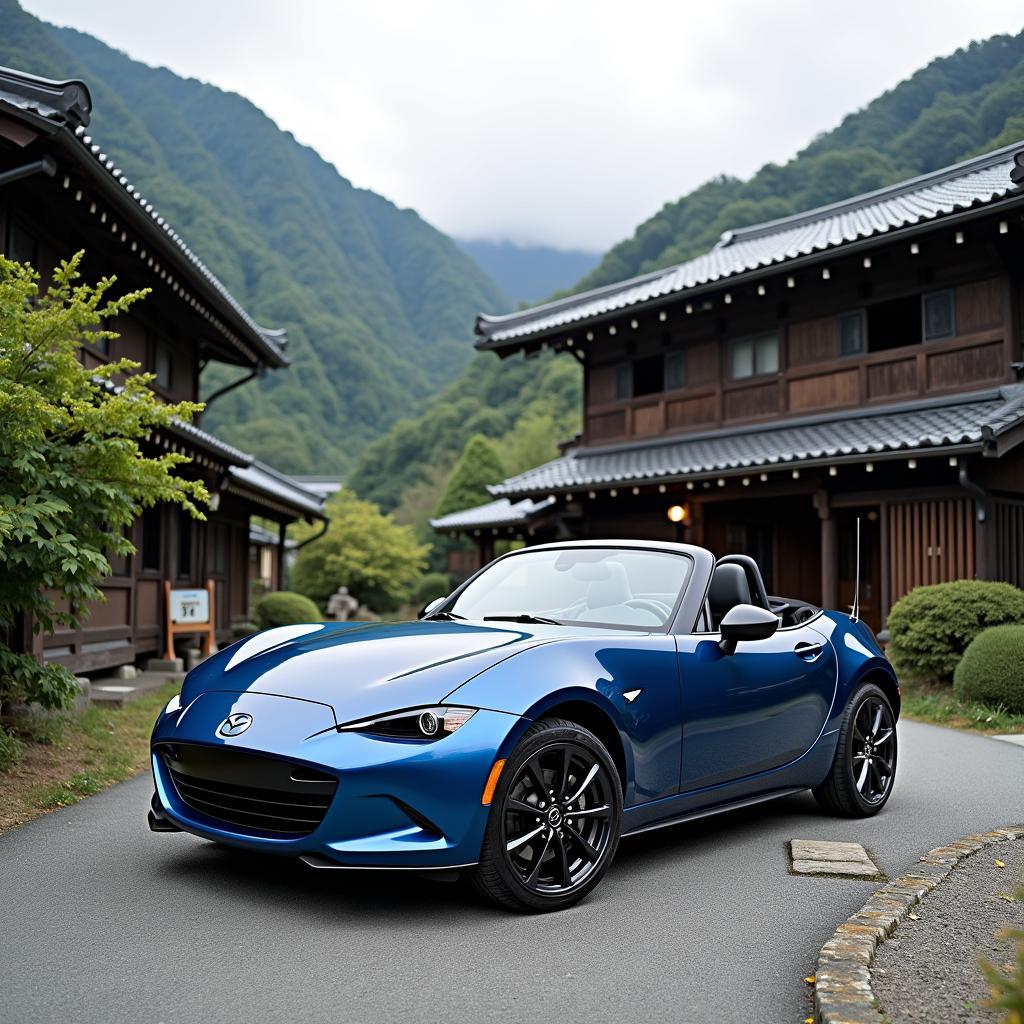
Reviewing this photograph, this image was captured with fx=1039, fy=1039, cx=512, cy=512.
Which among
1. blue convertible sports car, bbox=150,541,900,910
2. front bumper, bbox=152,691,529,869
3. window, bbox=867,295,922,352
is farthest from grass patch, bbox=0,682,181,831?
window, bbox=867,295,922,352

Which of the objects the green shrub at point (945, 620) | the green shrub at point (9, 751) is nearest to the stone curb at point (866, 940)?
the green shrub at point (9, 751)

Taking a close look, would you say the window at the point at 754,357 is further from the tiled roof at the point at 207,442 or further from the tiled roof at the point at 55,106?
the tiled roof at the point at 55,106

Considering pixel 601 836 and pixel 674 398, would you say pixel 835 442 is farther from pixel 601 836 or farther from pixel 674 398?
pixel 601 836

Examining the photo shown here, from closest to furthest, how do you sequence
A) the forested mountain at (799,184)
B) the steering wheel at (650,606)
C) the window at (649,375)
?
1. the steering wheel at (650,606)
2. the window at (649,375)
3. the forested mountain at (799,184)

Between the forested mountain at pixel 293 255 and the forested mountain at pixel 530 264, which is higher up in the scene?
the forested mountain at pixel 530 264

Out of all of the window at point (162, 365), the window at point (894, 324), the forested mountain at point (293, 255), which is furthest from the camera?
the forested mountain at point (293, 255)

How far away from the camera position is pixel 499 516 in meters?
23.7

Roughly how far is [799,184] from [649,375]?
3390cm

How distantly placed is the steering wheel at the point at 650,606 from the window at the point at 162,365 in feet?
38.7

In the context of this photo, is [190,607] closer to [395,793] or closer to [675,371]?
[675,371]

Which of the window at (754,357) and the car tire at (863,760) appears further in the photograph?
the window at (754,357)

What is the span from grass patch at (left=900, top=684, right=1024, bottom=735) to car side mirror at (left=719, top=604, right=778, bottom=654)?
603 cm

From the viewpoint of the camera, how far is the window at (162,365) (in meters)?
15.1

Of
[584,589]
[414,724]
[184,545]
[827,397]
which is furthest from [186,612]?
[414,724]
